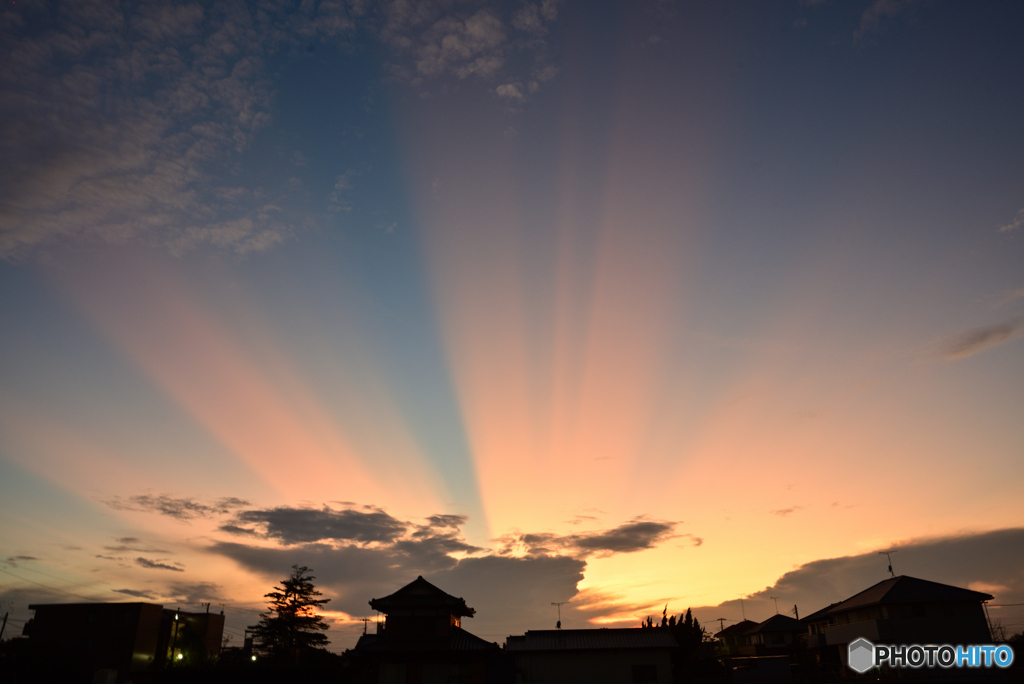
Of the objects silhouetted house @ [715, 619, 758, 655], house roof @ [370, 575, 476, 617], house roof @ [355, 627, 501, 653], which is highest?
house roof @ [370, 575, 476, 617]

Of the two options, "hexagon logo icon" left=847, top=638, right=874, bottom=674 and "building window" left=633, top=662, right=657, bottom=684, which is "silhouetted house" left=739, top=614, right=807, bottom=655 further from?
"building window" left=633, top=662, right=657, bottom=684

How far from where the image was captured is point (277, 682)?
1820 inches

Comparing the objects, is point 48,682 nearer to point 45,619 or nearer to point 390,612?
point 45,619

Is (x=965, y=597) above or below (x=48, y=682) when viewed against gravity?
above

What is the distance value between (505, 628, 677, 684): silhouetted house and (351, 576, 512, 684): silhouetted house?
223 cm

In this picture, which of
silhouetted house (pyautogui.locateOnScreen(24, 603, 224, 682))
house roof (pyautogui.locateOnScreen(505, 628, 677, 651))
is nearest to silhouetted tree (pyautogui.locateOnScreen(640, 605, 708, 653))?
house roof (pyautogui.locateOnScreen(505, 628, 677, 651))

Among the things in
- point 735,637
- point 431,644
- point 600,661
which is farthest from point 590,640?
point 735,637

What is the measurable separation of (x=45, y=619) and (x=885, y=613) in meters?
97.0

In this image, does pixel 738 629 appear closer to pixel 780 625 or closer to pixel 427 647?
pixel 780 625

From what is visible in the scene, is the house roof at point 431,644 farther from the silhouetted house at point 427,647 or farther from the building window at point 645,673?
the building window at point 645,673

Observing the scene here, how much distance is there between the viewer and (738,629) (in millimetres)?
88312

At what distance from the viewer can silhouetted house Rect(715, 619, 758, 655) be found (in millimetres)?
81312

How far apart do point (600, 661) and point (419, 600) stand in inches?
592

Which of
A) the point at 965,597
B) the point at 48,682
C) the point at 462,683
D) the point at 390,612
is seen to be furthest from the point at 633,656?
the point at 48,682
